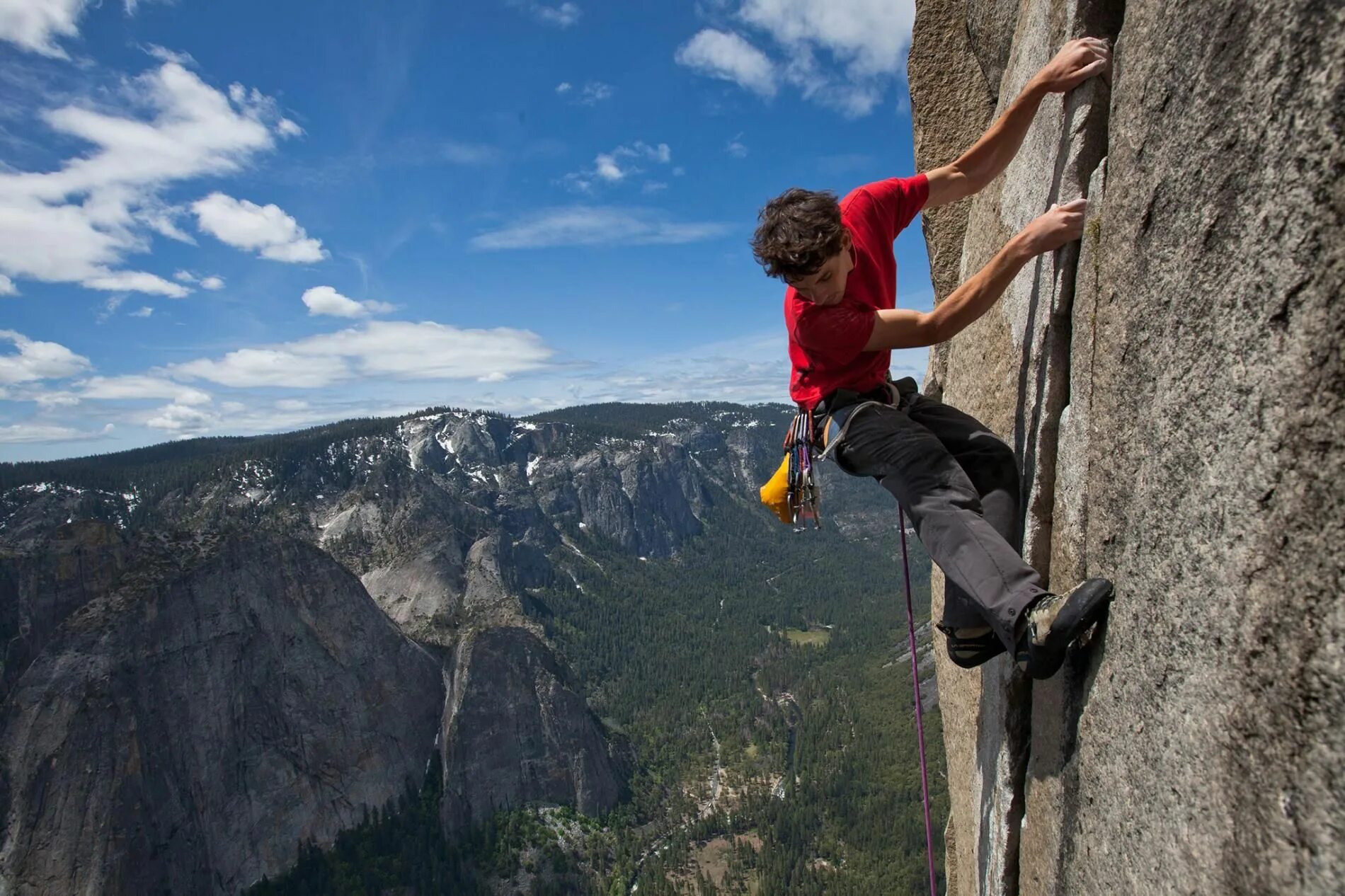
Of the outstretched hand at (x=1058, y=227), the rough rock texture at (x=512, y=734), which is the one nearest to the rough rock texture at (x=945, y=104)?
the outstretched hand at (x=1058, y=227)

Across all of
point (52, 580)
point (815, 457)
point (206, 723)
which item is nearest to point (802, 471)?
point (815, 457)

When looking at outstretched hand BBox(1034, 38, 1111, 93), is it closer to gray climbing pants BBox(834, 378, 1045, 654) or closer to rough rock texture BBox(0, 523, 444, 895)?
gray climbing pants BBox(834, 378, 1045, 654)

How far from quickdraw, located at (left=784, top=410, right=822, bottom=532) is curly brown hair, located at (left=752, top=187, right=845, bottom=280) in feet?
3.32

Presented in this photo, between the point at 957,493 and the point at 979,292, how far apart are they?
103 centimetres

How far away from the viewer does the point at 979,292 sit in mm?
3670

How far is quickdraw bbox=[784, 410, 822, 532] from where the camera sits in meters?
4.59

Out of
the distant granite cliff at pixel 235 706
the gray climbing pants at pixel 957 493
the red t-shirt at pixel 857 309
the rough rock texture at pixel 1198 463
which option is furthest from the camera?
the distant granite cliff at pixel 235 706

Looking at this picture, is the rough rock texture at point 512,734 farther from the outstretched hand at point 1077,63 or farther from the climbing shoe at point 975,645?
the outstretched hand at point 1077,63

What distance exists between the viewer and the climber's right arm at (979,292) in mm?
3557

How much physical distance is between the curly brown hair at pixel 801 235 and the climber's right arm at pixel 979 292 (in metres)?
0.48

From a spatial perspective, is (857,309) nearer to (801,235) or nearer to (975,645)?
(801,235)

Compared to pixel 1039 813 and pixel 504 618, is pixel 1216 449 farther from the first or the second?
pixel 504 618

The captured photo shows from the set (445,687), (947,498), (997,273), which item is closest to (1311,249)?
(997,273)

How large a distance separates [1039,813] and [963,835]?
320cm
